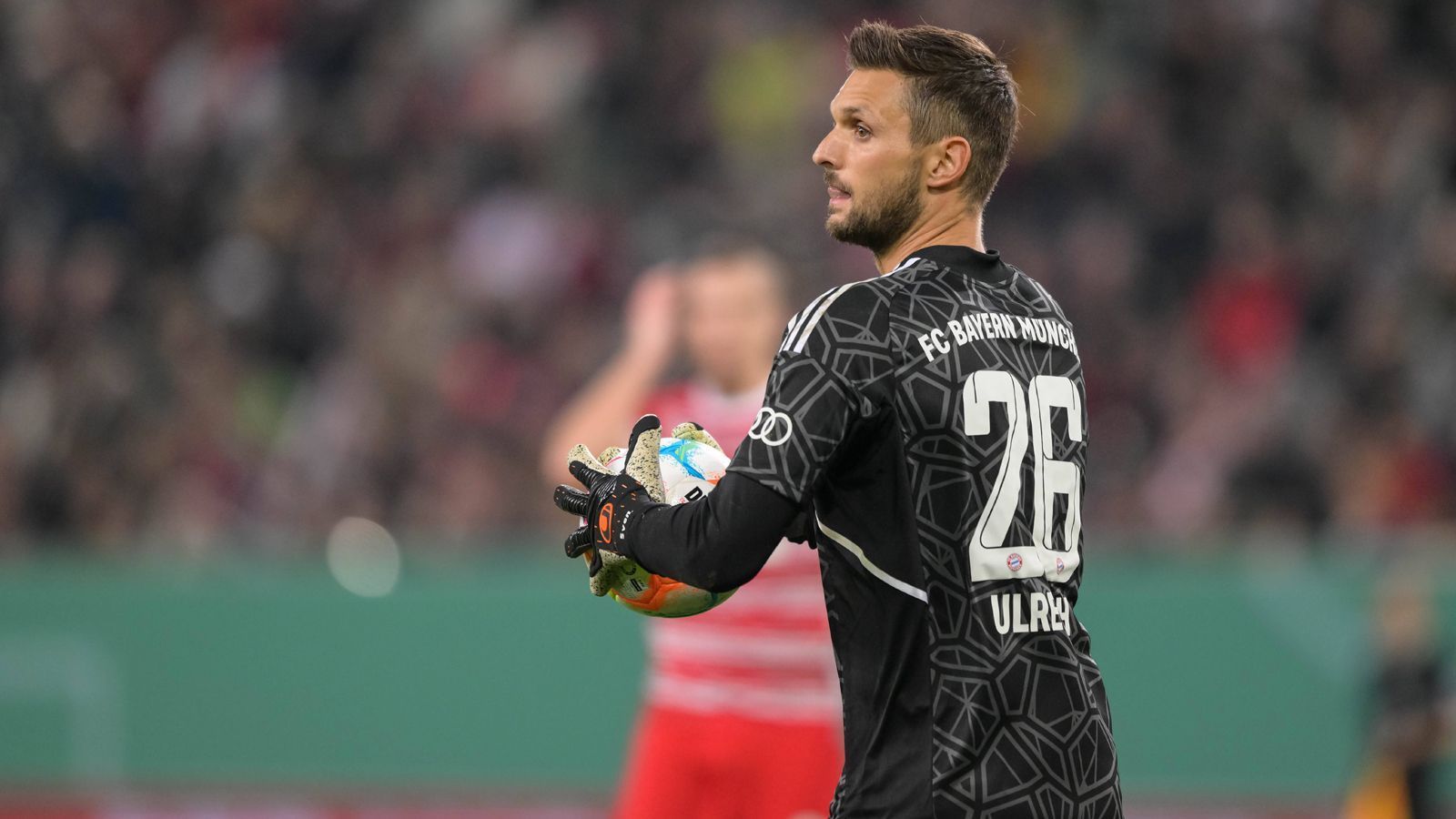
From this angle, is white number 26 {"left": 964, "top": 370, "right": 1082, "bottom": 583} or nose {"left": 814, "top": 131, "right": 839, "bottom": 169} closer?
white number 26 {"left": 964, "top": 370, "right": 1082, "bottom": 583}

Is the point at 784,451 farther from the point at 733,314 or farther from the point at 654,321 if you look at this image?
the point at 654,321

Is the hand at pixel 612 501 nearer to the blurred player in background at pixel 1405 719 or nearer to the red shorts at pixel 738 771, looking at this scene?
the red shorts at pixel 738 771

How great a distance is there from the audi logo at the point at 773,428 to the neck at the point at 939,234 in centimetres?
45

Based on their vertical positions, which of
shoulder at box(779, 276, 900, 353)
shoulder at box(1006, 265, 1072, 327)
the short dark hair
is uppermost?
the short dark hair

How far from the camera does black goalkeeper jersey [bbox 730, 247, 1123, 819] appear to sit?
9.73 feet

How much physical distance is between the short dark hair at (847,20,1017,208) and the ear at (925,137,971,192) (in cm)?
1

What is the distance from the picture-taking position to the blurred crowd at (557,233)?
10.3m

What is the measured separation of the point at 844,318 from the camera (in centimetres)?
301

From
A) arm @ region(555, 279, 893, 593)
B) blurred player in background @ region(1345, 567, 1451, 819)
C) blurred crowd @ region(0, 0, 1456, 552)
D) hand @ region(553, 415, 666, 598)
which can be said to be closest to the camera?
arm @ region(555, 279, 893, 593)

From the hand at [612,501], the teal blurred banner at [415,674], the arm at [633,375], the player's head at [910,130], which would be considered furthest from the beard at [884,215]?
the teal blurred banner at [415,674]

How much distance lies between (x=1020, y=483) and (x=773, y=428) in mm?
421

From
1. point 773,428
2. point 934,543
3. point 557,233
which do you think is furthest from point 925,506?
point 557,233

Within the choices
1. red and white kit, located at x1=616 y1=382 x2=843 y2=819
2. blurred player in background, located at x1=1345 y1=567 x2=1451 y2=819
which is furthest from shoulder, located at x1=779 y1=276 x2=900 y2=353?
blurred player in background, located at x1=1345 y1=567 x2=1451 y2=819

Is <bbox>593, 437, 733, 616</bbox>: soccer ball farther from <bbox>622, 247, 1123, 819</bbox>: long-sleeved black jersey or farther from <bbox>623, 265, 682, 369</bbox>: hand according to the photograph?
<bbox>623, 265, 682, 369</bbox>: hand
